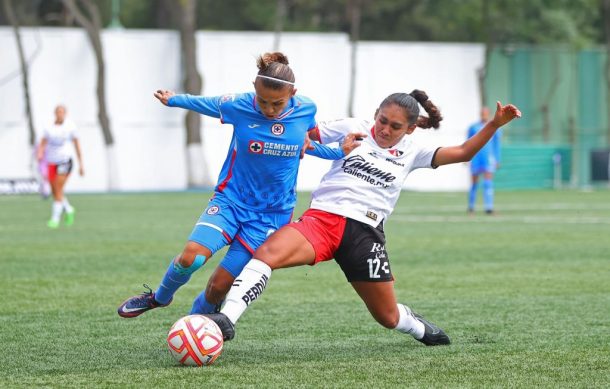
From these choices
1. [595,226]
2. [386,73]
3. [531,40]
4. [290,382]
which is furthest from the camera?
[531,40]

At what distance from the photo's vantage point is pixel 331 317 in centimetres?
914

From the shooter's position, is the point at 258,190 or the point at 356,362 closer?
the point at 356,362

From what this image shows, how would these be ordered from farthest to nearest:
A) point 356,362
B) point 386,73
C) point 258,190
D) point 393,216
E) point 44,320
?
point 386,73 → point 393,216 → point 44,320 → point 258,190 → point 356,362

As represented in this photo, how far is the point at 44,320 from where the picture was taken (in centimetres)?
884

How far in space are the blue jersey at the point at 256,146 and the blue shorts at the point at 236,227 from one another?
5 cm

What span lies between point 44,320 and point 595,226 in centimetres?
1245

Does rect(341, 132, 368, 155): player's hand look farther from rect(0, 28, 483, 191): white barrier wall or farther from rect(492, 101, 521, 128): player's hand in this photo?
rect(0, 28, 483, 191): white barrier wall

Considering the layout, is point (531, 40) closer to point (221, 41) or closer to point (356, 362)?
point (221, 41)

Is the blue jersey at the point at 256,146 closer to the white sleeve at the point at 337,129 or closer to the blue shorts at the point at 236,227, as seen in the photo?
the blue shorts at the point at 236,227

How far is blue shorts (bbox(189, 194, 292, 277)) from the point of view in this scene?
730 cm

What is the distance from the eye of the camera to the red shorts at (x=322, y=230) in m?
7.16

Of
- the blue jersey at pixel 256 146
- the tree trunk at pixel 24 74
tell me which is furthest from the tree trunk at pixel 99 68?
the blue jersey at pixel 256 146

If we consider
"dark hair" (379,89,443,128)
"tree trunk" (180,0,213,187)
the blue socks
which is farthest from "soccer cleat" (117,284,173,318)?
"tree trunk" (180,0,213,187)

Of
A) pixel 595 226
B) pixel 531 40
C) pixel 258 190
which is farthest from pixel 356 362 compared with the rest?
pixel 531 40
